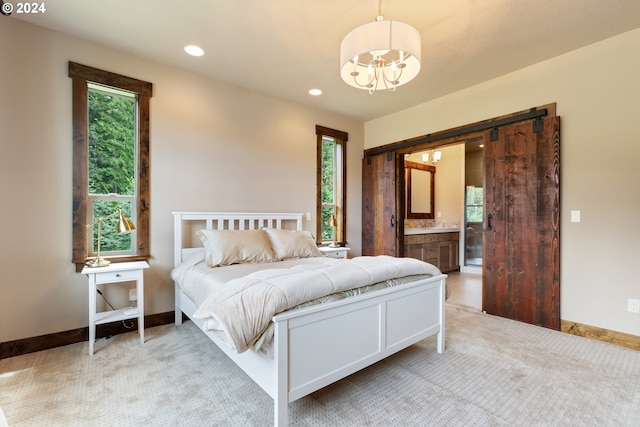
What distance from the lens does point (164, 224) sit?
10.2 feet

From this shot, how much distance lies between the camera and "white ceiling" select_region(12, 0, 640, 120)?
222cm

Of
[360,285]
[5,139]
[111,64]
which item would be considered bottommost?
[360,285]

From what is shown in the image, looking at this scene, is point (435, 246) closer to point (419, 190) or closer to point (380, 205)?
point (419, 190)

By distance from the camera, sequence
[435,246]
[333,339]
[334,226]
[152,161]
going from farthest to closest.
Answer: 1. [435,246]
2. [334,226]
3. [152,161]
4. [333,339]

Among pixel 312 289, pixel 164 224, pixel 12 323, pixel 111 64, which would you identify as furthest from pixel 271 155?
pixel 12 323

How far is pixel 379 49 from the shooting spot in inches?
69.0

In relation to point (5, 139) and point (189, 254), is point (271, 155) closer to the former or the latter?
point (189, 254)

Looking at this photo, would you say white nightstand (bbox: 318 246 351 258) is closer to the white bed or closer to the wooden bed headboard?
the wooden bed headboard

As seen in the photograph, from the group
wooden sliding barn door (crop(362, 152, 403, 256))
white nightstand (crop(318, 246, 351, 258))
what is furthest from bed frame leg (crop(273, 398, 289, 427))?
wooden sliding barn door (crop(362, 152, 403, 256))

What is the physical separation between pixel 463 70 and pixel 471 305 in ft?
9.28

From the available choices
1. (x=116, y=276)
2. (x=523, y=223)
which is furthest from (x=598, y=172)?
(x=116, y=276)

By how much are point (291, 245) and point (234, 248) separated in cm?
64

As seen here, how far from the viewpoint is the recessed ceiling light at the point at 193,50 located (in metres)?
2.79

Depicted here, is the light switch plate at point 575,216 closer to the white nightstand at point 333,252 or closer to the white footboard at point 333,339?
the white footboard at point 333,339
